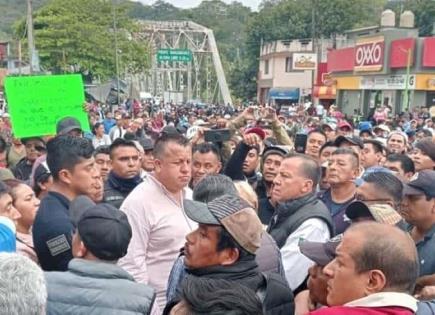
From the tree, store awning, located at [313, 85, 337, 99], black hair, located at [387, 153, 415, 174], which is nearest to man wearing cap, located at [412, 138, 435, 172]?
black hair, located at [387, 153, 415, 174]

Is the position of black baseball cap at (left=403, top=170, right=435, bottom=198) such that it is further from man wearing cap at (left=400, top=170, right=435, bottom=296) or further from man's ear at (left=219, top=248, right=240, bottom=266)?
man's ear at (left=219, top=248, right=240, bottom=266)

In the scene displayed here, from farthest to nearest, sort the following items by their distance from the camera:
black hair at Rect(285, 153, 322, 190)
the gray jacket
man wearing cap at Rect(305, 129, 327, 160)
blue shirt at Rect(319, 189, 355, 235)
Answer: man wearing cap at Rect(305, 129, 327, 160) → blue shirt at Rect(319, 189, 355, 235) → black hair at Rect(285, 153, 322, 190) → the gray jacket

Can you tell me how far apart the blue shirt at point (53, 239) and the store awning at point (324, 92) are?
129 ft

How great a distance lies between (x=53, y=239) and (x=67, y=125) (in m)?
3.99

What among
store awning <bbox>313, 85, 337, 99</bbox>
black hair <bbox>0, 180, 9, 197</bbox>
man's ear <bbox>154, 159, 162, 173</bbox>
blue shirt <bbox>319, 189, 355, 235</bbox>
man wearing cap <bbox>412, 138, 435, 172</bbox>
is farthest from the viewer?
store awning <bbox>313, 85, 337, 99</bbox>

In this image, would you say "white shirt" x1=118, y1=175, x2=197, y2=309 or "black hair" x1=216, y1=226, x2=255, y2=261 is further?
"white shirt" x1=118, y1=175, x2=197, y2=309

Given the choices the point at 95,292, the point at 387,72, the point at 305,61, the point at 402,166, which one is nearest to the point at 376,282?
the point at 95,292

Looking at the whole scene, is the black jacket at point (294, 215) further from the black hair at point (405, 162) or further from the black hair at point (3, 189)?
the black hair at point (405, 162)

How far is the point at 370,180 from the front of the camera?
14.1 feet

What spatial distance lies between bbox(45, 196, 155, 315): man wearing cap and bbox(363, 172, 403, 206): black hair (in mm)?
1942

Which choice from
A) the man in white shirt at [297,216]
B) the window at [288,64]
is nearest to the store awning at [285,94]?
the window at [288,64]

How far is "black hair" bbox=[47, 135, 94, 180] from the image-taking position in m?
3.89

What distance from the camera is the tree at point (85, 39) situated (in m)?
37.4

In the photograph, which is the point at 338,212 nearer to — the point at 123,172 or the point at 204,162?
the point at 204,162
